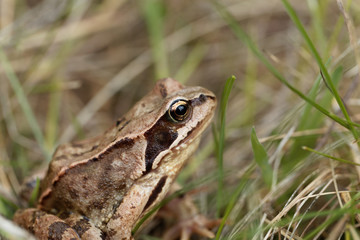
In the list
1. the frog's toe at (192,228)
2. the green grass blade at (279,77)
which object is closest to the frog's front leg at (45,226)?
the frog's toe at (192,228)

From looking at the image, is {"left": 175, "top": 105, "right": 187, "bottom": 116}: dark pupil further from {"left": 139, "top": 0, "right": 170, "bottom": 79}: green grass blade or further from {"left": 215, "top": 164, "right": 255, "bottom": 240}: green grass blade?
{"left": 139, "top": 0, "right": 170, "bottom": 79}: green grass blade

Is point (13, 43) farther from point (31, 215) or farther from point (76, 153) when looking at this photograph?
point (31, 215)

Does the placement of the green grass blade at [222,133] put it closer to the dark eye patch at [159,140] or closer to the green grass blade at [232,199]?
the green grass blade at [232,199]

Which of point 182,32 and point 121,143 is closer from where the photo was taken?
point 121,143

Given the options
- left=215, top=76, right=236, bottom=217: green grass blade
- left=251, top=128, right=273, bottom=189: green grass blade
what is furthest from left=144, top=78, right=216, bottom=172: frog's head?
left=251, top=128, right=273, bottom=189: green grass blade

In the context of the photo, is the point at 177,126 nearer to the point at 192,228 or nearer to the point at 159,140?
the point at 159,140

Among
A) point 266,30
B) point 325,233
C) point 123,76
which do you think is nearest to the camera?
point 325,233

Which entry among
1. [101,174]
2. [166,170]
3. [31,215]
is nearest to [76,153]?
[101,174]
